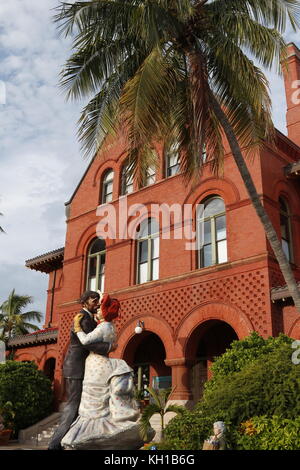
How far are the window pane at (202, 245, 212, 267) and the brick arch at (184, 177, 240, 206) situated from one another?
5.38 feet

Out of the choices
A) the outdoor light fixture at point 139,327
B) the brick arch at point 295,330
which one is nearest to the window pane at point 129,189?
the outdoor light fixture at point 139,327

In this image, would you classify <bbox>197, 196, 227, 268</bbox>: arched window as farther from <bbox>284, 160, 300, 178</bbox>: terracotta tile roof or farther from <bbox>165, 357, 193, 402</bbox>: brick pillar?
<bbox>165, 357, 193, 402</bbox>: brick pillar

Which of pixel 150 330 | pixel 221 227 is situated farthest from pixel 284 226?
pixel 150 330

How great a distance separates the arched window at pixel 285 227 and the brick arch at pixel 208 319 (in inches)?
119

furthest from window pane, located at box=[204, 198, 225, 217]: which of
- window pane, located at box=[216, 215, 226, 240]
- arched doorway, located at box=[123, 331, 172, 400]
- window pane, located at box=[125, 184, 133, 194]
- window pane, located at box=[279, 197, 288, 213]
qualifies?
arched doorway, located at box=[123, 331, 172, 400]

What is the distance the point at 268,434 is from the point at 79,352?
3.32 m

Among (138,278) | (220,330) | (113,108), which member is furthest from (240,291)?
(113,108)

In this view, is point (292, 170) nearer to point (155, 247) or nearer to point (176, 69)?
point (155, 247)

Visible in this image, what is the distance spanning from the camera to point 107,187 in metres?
22.3

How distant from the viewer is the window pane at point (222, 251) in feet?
54.3

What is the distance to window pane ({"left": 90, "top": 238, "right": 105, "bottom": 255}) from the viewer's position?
21.3 metres
